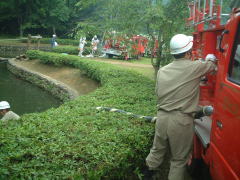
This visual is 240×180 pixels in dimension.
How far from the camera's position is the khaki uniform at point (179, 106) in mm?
3564

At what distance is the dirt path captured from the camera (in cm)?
1212

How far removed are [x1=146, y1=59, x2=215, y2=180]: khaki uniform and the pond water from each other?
283 inches

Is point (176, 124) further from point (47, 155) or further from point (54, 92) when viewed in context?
point (54, 92)

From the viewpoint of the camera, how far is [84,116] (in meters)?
4.97

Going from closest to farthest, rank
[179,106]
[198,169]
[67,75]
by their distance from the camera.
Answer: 1. [179,106]
2. [198,169]
3. [67,75]

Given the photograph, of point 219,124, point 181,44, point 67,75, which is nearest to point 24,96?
point 67,75

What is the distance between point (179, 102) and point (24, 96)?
32.8 ft

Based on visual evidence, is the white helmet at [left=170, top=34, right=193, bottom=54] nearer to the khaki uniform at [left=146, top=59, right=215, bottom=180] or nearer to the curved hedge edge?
the khaki uniform at [left=146, top=59, right=215, bottom=180]

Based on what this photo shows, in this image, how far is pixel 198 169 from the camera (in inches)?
176

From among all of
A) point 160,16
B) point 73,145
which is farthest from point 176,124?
point 160,16

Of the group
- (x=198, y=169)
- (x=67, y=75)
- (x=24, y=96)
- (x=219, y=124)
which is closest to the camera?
(x=219, y=124)

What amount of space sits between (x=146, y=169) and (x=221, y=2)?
2410mm

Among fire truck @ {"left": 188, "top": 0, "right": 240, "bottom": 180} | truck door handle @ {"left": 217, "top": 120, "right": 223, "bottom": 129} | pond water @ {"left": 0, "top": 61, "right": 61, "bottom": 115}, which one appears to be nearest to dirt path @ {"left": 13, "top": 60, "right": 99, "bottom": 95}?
pond water @ {"left": 0, "top": 61, "right": 61, "bottom": 115}

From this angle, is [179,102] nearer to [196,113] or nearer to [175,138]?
[196,113]
